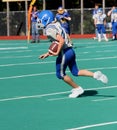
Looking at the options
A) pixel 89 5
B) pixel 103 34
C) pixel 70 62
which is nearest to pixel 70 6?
pixel 89 5

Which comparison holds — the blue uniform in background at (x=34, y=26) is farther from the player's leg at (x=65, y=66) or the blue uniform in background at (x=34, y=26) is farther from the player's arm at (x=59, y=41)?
the player's arm at (x=59, y=41)

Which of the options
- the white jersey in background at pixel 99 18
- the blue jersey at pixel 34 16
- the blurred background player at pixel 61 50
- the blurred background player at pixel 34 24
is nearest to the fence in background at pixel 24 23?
the white jersey in background at pixel 99 18

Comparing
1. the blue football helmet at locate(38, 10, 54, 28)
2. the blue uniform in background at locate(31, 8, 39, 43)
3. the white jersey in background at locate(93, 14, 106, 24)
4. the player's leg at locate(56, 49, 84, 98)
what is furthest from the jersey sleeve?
the white jersey in background at locate(93, 14, 106, 24)

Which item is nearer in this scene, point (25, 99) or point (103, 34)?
point (25, 99)

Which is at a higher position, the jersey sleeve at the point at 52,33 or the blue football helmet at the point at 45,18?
the blue football helmet at the point at 45,18

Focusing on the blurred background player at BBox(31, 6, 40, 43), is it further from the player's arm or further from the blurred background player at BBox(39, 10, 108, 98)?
the player's arm

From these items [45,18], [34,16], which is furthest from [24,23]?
[45,18]

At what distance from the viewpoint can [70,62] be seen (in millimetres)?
11914

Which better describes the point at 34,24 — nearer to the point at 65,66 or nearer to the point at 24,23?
the point at 24,23

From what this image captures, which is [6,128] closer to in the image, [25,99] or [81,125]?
[81,125]

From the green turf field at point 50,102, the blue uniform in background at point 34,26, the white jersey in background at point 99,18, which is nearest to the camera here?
the green turf field at point 50,102

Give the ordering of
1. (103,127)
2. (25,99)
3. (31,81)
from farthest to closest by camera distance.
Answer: (31,81) < (25,99) < (103,127)

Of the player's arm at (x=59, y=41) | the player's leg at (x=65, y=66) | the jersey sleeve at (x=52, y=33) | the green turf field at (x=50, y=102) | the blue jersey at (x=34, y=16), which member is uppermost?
the blue jersey at (x=34, y=16)

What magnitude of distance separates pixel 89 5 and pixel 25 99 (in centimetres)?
3179
